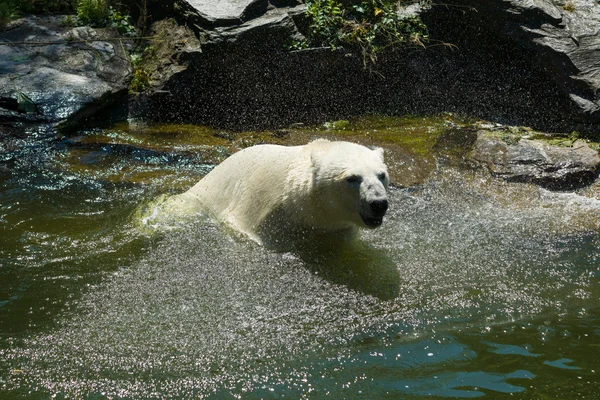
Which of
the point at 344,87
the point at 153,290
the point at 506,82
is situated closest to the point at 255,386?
the point at 153,290

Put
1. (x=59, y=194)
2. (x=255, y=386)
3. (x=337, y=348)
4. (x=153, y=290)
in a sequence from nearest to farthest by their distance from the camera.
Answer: (x=255, y=386) → (x=337, y=348) → (x=153, y=290) → (x=59, y=194)

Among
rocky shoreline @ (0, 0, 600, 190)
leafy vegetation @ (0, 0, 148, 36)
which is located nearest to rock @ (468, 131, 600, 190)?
rocky shoreline @ (0, 0, 600, 190)

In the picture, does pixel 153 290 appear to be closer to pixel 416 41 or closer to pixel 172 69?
pixel 172 69

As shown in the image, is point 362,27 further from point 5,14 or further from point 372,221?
point 5,14

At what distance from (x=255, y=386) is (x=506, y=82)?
7.26 meters

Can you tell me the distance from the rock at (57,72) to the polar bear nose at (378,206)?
209 inches

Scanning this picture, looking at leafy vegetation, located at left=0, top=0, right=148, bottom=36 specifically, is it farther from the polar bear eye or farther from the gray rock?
the polar bear eye

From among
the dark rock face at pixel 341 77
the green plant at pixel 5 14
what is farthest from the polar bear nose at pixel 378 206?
the green plant at pixel 5 14

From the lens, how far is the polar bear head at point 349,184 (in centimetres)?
462

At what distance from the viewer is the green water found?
12.1 ft

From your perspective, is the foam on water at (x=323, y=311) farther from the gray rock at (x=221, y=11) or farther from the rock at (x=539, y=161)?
the gray rock at (x=221, y=11)

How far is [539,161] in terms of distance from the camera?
24.3 feet

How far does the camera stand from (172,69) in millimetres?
9266

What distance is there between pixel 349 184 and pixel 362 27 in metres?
5.33
